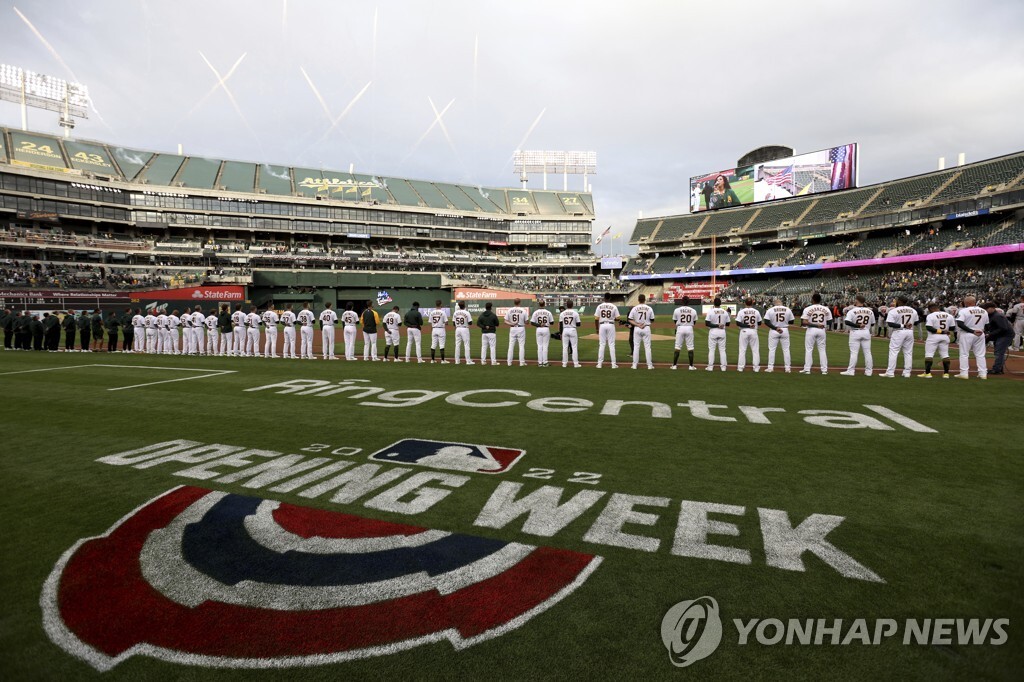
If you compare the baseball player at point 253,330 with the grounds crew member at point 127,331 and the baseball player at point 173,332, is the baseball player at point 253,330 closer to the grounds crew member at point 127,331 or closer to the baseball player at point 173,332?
the baseball player at point 173,332

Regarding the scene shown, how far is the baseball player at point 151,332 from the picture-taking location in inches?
817

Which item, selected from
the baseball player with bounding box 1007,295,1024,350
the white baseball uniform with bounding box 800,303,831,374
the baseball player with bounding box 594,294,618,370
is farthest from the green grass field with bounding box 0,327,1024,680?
the baseball player with bounding box 1007,295,1024,350

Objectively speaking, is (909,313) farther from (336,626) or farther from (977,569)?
(336,626)

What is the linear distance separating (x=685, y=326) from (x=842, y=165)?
6074 centimetres

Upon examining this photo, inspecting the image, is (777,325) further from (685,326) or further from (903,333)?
(903,333)

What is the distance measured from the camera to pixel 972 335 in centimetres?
1103

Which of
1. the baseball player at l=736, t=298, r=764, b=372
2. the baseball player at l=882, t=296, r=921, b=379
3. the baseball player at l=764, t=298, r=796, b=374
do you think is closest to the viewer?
the baseball player at l=882, t=296, r=921, b=379

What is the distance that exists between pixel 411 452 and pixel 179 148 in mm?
81661

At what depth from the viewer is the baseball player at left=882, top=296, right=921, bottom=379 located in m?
11.4

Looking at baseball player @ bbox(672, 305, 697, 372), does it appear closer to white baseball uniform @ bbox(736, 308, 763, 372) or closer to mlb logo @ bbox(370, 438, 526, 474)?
white baseball uniform @ bbox(736, 308, 763, 372)

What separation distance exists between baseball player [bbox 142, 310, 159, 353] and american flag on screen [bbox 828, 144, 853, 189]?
229 ft

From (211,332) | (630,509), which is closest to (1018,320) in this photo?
(630,509)

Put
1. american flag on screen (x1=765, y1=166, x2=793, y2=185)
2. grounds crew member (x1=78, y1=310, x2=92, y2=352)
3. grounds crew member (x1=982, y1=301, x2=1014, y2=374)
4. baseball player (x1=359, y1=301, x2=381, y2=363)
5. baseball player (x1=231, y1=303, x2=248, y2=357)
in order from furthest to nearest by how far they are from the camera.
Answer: american flag on screen (x1=765, y1=166, x2=793, y2=185) → grounds crew member (x1=78, y1=310, x2=92, y2=352) → baseball player (x1=231, y1=303, x2=248, y2=357) → baseball player (x1=359, y1=301, x2=381, y2=363) → grounds crew member (x1=982, y1=301, x2=1014, y2=374)

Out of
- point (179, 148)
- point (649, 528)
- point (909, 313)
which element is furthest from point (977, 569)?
point (179, 148)
